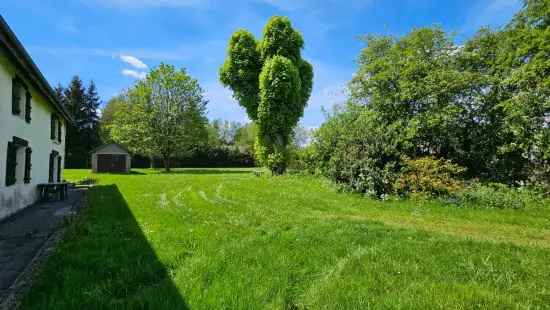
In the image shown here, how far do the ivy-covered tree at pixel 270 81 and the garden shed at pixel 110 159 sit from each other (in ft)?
57.4

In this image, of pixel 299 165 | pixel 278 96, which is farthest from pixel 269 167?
pixel 278 96

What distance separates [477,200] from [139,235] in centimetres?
1089

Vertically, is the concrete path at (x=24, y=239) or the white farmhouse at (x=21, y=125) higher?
the white farmhouse at (x=21, y=125)

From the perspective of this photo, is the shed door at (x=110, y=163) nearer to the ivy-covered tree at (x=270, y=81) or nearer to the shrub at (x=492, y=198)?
the ivy-covered tree at (x=270, y=81)

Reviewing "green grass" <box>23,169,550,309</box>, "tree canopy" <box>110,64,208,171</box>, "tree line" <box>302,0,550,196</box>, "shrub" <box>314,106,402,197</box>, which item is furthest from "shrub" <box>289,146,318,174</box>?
"tree canopy" <box>110,64,208,171</box>

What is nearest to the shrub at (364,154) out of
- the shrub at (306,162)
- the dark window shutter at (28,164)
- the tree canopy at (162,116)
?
the shrub at (306,162)

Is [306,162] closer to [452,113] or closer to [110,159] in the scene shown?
[452,113]

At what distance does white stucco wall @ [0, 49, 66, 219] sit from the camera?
936cm

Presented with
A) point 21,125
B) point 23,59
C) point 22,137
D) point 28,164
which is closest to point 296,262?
point 23,59

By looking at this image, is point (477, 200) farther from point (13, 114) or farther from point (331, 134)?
point (13, 114)

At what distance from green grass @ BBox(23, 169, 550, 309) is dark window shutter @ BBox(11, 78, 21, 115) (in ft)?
13.8

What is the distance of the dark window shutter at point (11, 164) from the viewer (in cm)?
998

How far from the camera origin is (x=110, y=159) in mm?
38062

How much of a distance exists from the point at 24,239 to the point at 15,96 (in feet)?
18.7
